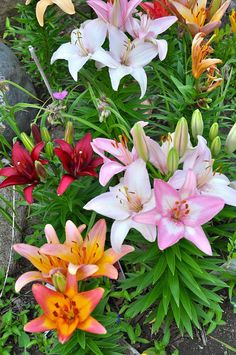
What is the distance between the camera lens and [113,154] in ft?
4.56

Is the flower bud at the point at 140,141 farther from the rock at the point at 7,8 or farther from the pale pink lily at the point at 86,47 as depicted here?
the rock at the point at 7,8

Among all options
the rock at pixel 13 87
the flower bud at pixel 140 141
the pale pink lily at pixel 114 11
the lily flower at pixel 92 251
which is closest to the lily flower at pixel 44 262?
the lily flower at pixel 92 251

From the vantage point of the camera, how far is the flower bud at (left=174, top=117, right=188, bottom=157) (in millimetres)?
1272

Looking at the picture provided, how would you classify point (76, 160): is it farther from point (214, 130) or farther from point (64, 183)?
point (214, 130)

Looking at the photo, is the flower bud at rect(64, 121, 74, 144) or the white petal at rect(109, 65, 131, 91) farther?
the white petal at rect(109, 65, 131, 91)

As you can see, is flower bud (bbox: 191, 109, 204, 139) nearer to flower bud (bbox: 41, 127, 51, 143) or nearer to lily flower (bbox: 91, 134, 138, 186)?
lily flower (bbox: 91, 134, 138, 186)

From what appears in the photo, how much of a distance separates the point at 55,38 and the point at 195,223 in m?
1.29

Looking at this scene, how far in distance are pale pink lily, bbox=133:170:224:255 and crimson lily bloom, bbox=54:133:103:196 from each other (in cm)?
25

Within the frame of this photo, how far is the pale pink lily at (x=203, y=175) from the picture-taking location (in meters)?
1.33

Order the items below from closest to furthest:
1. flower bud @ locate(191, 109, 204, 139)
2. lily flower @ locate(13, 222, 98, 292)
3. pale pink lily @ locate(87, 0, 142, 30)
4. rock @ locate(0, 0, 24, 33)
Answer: lily flower @ locate(13, 222, 98, 292)
flower bud @ locate(191, 109, 204, 139)
pale pink lily @ locate(87, 0, 142, 30)
rock @ locate(0, 0, 24, 33)

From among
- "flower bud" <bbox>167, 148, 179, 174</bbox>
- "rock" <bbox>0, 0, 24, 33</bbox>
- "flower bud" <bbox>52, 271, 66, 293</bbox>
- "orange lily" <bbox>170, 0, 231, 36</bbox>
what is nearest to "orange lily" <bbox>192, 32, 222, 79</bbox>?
"orange lily" <bbox>170, 0, 231, 36</bbox>

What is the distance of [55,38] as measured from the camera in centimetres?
222

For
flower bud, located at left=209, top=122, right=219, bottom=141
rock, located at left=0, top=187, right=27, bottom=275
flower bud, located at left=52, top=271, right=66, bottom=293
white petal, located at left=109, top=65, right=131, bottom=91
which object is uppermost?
white petal, located at left=109, top=65, right=131, bottom=91

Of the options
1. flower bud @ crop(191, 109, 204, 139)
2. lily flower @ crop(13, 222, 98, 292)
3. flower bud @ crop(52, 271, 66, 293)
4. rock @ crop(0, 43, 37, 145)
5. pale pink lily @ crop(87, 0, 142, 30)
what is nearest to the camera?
flower bud @ crop(52, 271, 66, 293)
